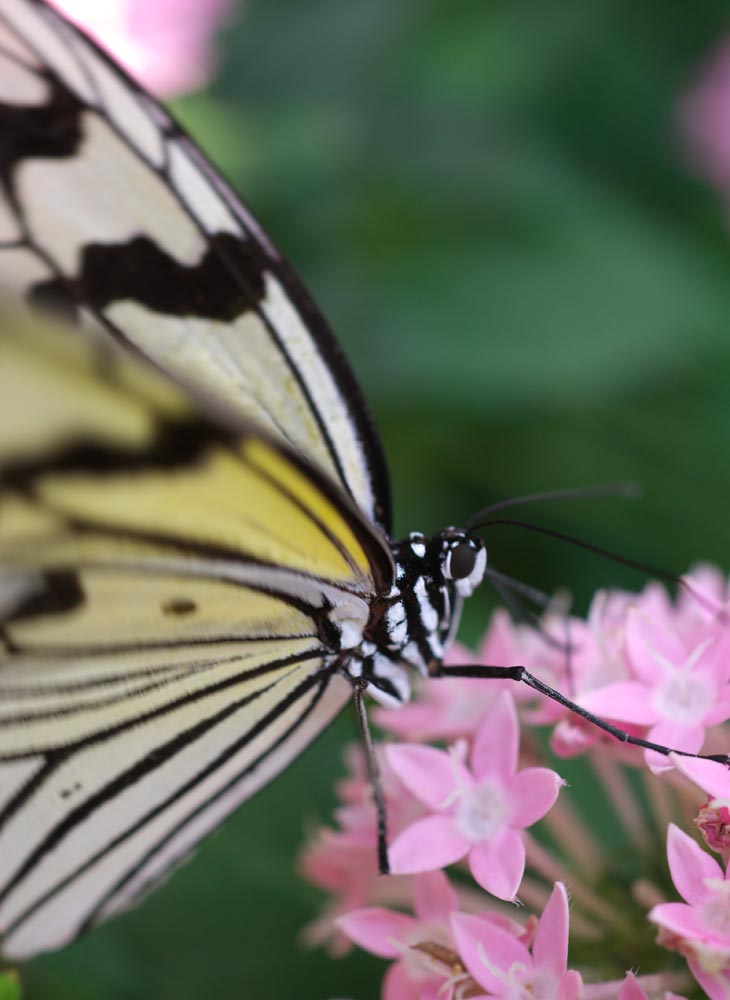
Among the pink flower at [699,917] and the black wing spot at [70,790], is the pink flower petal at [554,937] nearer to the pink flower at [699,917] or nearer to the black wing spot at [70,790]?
the pink flower at [699,917]

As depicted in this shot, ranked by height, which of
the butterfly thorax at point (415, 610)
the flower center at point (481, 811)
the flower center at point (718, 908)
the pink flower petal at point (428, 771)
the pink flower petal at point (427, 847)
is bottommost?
the flower center at point (718, 908)

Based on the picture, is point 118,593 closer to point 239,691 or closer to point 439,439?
point 239,691

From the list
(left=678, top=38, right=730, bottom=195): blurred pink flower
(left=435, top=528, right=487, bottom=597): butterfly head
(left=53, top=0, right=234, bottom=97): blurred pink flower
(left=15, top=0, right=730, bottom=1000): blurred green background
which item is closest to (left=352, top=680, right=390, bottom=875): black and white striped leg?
(left=435, top=528, right=487, bottom=597): butterfly head

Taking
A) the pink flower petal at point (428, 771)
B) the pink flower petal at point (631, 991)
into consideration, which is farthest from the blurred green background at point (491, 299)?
the pink flower petal at point (631, 991)

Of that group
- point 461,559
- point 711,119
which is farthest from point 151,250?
point 711,119

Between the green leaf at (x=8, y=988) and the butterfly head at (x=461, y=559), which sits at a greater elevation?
the green leaf at (x=8, y=988)

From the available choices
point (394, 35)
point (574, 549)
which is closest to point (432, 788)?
point (574, 549)

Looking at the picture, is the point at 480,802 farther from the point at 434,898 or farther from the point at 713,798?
the point at 713,798
